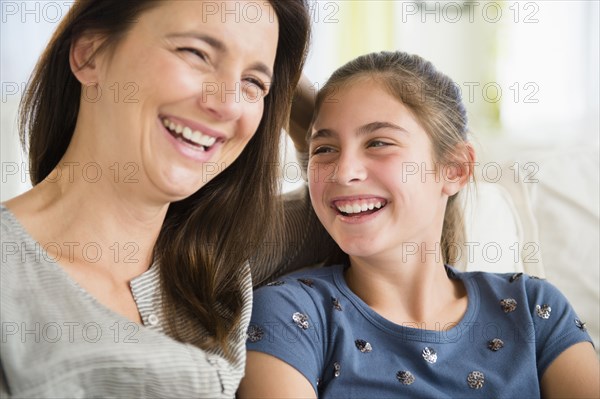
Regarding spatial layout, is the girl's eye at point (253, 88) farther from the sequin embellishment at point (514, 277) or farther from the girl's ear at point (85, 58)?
the sequin embellishment at point (514, 277)

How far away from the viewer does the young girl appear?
126cm

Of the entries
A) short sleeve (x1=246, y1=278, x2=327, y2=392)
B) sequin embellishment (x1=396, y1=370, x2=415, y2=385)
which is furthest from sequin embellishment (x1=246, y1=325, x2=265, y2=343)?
sequin embellishment (x1=396, y1=370, x2=415, y2=385)

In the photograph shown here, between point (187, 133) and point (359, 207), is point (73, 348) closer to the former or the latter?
point (187, 133)

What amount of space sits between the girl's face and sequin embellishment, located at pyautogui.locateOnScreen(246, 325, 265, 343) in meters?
0.22

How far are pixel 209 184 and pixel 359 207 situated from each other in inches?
10.6

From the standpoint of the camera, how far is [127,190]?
1.08 metres

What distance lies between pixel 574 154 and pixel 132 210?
1.25 metres

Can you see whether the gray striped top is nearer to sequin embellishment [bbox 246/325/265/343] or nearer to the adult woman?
the adult woman

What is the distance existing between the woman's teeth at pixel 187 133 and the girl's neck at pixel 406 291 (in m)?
0.45

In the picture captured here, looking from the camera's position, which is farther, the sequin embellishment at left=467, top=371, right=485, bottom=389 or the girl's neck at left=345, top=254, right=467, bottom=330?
the girl's neck at left=345, top=254, right=467, bottom=330

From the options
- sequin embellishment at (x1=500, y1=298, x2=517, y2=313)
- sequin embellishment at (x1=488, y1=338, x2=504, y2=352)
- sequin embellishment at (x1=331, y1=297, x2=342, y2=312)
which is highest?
sequin embellishment at (x1=331, y1=297, x2=342, y2=312)

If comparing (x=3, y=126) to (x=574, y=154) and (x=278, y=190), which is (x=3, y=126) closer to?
(x=278, y=190)

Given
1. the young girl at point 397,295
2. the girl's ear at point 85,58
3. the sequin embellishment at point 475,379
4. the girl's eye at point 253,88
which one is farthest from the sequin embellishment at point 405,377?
the girl's ear at point 85,58

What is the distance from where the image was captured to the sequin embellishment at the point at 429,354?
1298mm
